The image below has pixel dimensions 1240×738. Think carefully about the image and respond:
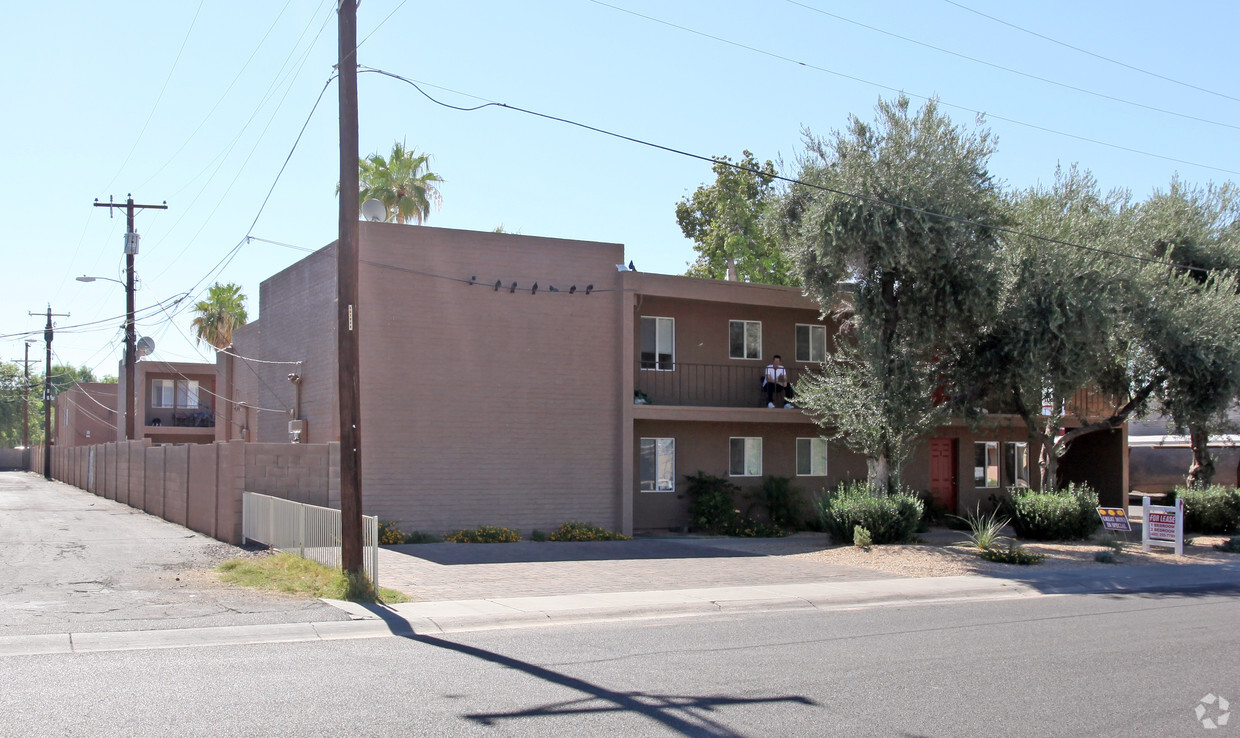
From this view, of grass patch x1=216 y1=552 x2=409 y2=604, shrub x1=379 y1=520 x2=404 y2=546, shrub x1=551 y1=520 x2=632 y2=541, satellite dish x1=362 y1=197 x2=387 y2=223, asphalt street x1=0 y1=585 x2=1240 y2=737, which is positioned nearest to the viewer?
asphalt street x1=0 y1=585 x2=1240 y2=737

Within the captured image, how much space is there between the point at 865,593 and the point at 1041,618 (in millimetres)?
2728

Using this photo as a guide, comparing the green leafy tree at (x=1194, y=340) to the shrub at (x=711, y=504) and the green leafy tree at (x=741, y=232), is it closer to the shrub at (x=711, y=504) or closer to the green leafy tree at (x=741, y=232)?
the shrub at (x=711, y=504)

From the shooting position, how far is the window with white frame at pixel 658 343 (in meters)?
24.3

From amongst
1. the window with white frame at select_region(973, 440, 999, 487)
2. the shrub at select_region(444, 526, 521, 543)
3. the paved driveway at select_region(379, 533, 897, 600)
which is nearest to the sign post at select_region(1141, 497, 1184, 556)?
the paved driveway at select_region(379, 533, 897, 600)

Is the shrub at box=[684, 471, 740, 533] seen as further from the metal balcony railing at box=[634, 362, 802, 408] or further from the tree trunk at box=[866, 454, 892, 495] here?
the tree trunk at box=[866, 454, 892, 495]

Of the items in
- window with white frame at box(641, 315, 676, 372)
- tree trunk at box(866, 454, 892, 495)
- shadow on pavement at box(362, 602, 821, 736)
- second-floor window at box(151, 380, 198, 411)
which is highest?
window with white frame at box(641, 315, 676, 372)

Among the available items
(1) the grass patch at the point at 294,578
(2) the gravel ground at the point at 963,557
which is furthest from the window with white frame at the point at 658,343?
(1) the grass patch at the point at 294,578

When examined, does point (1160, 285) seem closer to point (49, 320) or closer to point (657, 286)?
point (657, 286)

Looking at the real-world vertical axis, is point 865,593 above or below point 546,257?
below

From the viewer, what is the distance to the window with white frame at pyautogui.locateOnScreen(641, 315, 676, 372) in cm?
2428

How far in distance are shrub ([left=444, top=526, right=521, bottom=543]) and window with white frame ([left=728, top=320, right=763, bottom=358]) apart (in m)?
8.06

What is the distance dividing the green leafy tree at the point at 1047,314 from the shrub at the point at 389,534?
13278 mm

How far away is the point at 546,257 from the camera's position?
21.8 metres

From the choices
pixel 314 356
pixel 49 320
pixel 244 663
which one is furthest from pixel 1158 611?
pixel 49 320
